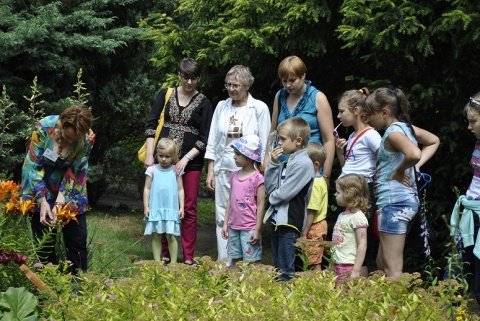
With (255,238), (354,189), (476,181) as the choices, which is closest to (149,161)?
(255,238)

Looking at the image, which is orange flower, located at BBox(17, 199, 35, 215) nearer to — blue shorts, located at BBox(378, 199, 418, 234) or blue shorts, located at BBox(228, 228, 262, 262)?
blue shorts, located at BBox(228, 228, 262, 262)

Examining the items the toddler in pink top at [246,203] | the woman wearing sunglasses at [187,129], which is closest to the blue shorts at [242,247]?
the toddler in pink top at [246,203]

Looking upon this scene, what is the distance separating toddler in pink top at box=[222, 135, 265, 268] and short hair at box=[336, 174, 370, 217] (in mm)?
1019

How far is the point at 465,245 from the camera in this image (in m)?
5.27

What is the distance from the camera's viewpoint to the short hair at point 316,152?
21.3ft

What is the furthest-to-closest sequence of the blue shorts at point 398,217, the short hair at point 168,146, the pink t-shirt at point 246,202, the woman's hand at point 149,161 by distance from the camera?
the woman's hand at point 149,161 → the short hair at point 168,146 → the pink t-shirt at point 246,202 → the blue shorts at point 398,217

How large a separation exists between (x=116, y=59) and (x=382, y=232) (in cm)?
859

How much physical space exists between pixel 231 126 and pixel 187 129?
655 millimetres

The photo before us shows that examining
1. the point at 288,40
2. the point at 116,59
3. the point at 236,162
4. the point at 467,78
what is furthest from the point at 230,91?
the point at 116,59

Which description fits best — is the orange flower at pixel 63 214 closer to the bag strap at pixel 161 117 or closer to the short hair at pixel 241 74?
the short hair at pixel 241 74

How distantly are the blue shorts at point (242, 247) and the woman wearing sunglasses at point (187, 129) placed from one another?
41.1 inches

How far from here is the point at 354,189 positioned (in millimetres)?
5895

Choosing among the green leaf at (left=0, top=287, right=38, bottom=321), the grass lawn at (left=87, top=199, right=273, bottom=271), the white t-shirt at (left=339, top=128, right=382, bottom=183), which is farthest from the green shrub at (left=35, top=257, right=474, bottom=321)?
the grass lawn at (left=87, top=199, right=273, bottom=271)

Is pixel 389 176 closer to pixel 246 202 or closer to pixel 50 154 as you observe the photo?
pixel 246 202
